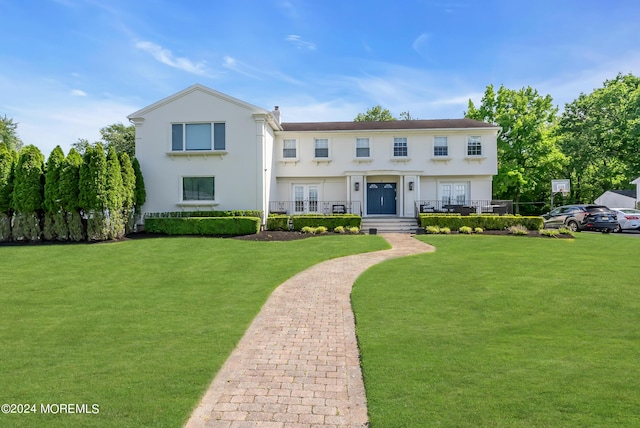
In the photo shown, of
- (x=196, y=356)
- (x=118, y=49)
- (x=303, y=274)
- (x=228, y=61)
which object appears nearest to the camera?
(x=196, y=356)

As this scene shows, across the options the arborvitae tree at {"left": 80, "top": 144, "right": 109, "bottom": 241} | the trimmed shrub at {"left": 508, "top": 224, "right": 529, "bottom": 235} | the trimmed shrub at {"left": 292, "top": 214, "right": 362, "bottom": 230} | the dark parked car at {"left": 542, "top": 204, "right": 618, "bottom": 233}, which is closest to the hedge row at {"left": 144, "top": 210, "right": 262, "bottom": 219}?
the trimmed shrub at {"left": 292, "top": 214, "right": 362, "bottom": 230}

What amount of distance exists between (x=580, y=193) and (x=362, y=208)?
3007 centimetres

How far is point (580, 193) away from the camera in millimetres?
40875

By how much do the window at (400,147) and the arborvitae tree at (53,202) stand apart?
18.5 meters

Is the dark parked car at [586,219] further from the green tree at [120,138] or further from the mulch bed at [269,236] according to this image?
the green tree at [120,138]

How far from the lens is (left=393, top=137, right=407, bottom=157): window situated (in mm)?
25016

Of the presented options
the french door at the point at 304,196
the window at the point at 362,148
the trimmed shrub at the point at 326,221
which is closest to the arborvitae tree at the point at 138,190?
the trimmed shrub at the point at 326,221

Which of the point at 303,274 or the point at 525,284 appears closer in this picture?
the point at 525,284

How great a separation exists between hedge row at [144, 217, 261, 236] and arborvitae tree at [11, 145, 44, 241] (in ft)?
17.1

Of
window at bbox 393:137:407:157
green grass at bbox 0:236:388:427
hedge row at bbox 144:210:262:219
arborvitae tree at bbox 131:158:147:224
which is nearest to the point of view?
green grass at bbox 0:236:388:427

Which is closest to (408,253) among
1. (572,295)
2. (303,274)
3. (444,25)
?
(303,274)

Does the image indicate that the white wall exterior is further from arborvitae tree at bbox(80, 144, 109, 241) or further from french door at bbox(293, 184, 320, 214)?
arborvitae tree at bbox(80, 144, 109, 241)

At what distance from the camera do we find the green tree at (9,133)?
134 feet

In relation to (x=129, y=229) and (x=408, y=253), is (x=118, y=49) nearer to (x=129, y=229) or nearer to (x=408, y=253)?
(x=129, y=229)
